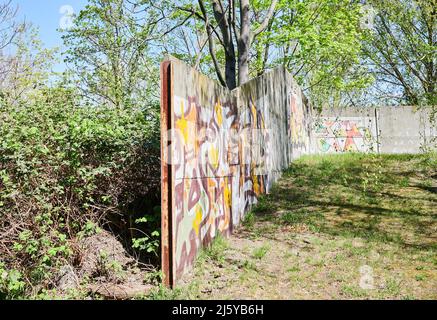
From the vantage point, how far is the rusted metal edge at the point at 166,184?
4859 millimetres

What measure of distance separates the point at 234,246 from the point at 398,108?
15.2 meters

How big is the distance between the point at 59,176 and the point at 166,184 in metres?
1.91

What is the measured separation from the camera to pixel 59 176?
19.3 feet

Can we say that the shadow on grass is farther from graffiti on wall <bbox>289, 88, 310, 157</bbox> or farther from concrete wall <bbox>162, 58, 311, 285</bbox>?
graffiti on wall <bbox>289, 88, 310, 157</bbox>

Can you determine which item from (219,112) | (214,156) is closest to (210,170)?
(214,156)

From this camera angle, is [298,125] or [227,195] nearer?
[227,195]

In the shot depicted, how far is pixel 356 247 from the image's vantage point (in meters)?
6.39

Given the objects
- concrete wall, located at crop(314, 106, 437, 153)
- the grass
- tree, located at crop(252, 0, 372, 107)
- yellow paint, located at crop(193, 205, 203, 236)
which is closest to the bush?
yellow paint, located at crop(193, 205, 203, 236)

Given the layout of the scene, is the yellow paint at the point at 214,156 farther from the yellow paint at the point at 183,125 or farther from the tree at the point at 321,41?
the tree at the point at 321,41

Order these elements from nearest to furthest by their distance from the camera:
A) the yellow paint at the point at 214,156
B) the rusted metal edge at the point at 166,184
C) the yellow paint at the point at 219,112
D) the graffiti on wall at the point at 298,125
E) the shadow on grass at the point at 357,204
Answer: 1. the rusted metal edge at the point at 166,184
2. the yellow paint at the point at 214,156
3. the yellow paint at the point at 219,112
4. the shadow on grass at the point at 357,204
5. the graffiti on wall at the point at 298,125

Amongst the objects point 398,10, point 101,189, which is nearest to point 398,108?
point 398,10

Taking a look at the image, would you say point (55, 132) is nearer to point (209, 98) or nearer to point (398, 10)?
point (209, 98)

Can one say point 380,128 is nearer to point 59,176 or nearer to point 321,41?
point 321,41

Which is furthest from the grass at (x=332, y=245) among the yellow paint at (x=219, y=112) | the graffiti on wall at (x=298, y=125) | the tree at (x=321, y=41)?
the tree at (x=321, y=41)
